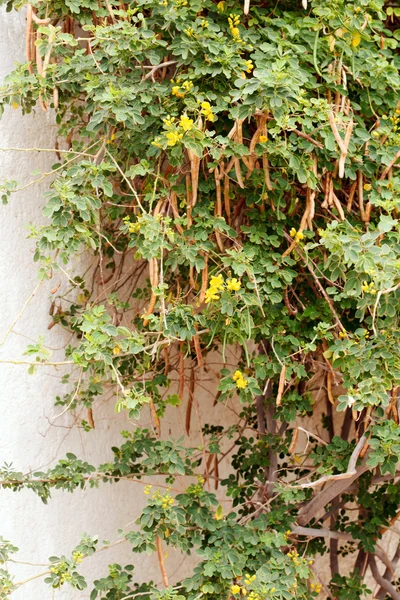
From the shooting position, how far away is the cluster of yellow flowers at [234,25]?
2.01 meters

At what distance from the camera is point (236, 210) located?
7.45 ft

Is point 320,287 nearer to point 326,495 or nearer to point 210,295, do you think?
point 210,295

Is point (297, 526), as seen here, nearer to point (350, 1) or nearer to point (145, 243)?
point (145, 243)

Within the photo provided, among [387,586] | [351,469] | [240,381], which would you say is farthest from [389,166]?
[387,586]

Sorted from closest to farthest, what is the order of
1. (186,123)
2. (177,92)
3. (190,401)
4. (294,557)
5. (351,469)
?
(186,123) → (177,92) → (351,469) → (294,557) → (190,401)

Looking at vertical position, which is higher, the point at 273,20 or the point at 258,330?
the point at 273,20

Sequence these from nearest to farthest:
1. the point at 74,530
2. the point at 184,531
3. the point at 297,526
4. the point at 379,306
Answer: the point at 379,306 < the point at 184,531 < the point at 297,526 < the point at 74,530

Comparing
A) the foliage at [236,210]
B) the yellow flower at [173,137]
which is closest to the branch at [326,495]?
the foliage at [236,210]

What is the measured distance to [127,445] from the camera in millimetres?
2402

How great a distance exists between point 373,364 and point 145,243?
67cm

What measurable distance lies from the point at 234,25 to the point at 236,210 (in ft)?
1.71

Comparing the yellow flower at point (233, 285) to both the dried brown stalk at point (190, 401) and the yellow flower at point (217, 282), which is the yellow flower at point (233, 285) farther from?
the dried brown stalk at point (190, 401)

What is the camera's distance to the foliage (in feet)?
6.48

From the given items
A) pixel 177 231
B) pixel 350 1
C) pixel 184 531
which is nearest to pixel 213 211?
pixel 177 231
